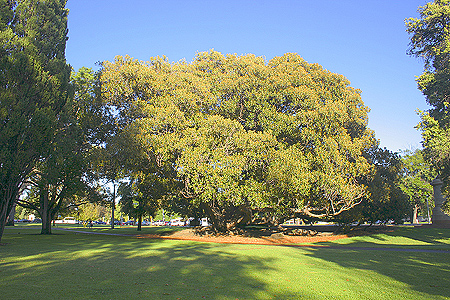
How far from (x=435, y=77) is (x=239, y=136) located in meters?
15.4

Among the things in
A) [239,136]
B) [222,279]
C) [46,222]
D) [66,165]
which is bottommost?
[222,279]

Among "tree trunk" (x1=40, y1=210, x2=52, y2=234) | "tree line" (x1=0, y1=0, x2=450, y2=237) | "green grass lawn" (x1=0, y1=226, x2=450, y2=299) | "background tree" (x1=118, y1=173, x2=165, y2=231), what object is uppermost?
"tree line" (x1=0, y1=0, x2=450, y2=237)

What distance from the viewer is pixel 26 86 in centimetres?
1920

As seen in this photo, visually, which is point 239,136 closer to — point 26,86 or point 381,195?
point 26,86

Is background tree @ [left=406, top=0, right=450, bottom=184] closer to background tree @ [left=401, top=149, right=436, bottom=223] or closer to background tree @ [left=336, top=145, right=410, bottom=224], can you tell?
background tree @ [left=336, top=145, right=410, bottom=224]

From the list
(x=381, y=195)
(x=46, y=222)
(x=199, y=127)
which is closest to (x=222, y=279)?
(x=199, y=127)

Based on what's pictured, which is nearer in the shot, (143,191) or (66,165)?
(66,165)

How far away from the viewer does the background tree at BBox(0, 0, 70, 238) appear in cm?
1819

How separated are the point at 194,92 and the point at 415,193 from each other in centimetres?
5295

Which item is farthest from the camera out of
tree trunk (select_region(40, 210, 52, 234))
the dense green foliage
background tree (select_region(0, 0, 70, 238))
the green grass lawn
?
tree trunk (select_region(40, 210, 52, 234))

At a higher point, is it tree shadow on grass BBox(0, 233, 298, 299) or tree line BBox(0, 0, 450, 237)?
tree line BBox(0, 0, 450, 237)

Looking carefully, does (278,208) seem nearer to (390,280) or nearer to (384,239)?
(384,239)

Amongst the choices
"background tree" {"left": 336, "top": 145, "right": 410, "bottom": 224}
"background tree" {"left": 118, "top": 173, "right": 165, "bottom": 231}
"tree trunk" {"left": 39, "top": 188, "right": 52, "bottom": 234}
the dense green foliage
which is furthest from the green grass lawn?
"tree trunk" {"left": 39, "top": 188, "right": 52, "bottom": 234}

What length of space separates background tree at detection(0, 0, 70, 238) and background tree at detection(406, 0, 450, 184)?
25453mm
